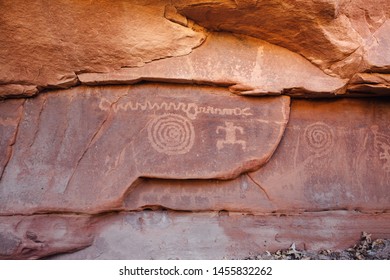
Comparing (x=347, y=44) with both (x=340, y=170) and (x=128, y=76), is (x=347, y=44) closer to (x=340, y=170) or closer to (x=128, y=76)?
(x=340, y=170)

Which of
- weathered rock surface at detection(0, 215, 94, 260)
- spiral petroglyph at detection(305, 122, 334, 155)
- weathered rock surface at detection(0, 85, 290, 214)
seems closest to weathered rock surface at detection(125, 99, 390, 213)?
spiral petroglyph at detection(305, 122, 334, 155)

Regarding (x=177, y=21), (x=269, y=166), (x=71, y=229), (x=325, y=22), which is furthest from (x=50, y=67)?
(x=325, y=22)

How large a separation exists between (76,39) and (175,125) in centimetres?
106

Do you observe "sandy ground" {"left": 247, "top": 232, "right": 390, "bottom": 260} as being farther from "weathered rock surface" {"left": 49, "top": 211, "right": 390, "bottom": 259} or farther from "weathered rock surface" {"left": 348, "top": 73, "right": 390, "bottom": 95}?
"weathered rock surface" {"left": 348, "top": 73, "right": 390, "bottom": 95}

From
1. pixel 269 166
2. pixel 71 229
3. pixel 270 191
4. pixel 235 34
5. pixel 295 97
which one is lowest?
pixel 71 229

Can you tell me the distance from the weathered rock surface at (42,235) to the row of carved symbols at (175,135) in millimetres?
848

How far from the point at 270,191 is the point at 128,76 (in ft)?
5.19

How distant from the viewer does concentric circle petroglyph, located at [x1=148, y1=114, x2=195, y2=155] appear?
123 inches

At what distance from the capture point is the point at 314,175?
3385 mm

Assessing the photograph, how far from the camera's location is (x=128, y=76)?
3104mm

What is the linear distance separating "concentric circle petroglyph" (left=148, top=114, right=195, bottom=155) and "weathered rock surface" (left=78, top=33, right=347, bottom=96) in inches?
13.4

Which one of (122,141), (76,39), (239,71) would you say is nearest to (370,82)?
(239,71)

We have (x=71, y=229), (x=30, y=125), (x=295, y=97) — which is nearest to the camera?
(x=71, y=229)

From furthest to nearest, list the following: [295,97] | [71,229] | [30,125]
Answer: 1. [295,97]
2. [30,125]
3. [71,229]
